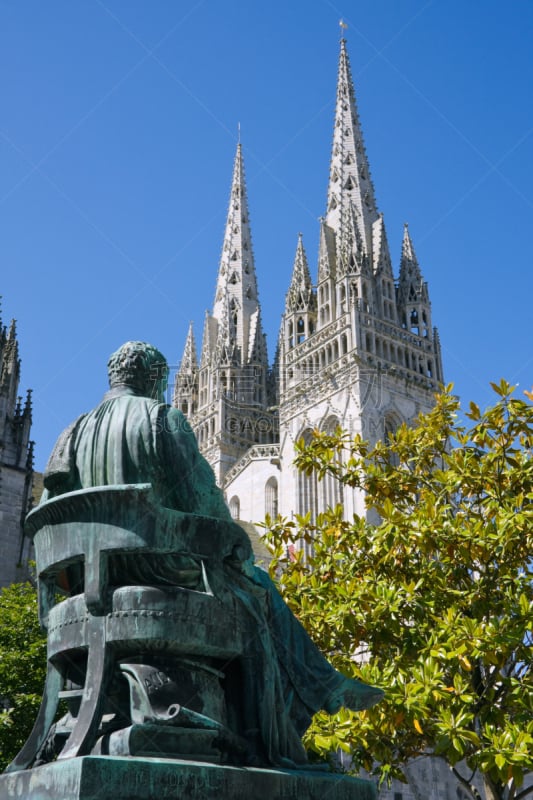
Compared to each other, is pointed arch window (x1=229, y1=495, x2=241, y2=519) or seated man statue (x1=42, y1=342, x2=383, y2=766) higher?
pointed arch window (x1=229, y1=495, x2=241, y2=519)

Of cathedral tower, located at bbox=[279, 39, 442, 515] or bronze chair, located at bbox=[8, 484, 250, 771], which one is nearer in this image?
bronze chair, located at bbox=[8, 484, 250, 771]

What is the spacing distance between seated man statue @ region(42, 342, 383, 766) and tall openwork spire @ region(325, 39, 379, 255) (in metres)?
59.1

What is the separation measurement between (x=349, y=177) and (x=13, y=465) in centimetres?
4409

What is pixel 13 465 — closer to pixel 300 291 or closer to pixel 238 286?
pixel 300 291

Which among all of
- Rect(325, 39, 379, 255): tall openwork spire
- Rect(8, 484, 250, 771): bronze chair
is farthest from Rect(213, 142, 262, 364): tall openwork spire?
Rect(8, 484, 250, 771): bronze chair

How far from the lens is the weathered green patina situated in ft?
14.7

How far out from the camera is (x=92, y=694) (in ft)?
14.4

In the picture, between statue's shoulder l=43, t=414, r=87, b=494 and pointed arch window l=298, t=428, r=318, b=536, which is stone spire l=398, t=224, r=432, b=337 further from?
statue's shoulder l=43, t=414, r=87, b=494

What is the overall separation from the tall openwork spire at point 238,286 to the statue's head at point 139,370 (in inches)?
2775

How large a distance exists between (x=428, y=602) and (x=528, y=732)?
2.22m

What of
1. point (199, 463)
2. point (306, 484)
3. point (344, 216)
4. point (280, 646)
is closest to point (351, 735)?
point (280, 646)

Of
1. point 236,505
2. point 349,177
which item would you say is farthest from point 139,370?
point 349,177

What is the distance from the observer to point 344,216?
64812 mm

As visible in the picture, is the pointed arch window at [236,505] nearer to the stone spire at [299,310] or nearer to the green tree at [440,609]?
the stone spire at [299,310]
